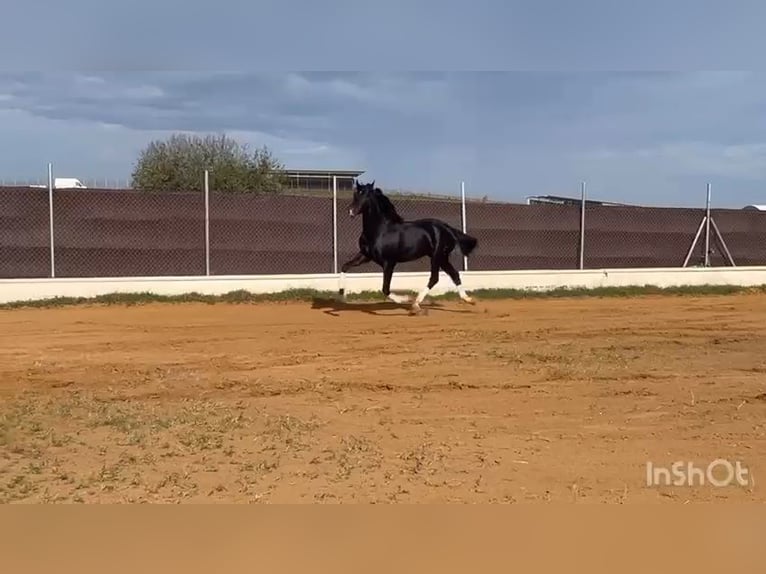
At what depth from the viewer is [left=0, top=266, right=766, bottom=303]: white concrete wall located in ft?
48.6

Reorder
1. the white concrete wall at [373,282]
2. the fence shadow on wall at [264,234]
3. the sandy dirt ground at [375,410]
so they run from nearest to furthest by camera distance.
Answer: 1. the sandy dirt ground at [375,410]
2. the white concrete wall at [373,282]
3. the fence shadow on wall at [264,234]

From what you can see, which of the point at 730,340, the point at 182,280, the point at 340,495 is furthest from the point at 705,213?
the point at 340,495

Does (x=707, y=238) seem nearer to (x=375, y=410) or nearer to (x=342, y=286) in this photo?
(x=342, y=286)

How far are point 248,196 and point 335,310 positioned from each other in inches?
157

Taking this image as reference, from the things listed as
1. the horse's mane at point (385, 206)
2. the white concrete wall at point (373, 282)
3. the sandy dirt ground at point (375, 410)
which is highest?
the horse's mane at point (385, 206)

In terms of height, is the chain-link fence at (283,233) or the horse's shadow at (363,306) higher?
the chain-link fence at (283,233)

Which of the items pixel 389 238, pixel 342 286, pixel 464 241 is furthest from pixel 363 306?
pixel 464 241

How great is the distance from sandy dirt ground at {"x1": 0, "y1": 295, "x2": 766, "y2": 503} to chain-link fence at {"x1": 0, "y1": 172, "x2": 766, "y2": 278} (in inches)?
124

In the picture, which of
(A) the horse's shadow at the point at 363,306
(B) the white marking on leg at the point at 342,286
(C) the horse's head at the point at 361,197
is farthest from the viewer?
(B) the white marking on leg at the point at 342,286

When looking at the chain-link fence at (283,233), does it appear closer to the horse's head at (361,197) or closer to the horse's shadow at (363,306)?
the horse's shadow at (363,306)

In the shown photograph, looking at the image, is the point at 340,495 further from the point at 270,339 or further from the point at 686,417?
the point at 270,339

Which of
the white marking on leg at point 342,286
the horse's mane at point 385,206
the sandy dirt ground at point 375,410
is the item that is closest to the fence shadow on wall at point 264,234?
the white marking on leg at point 342,286

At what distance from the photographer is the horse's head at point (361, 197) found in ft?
43.1

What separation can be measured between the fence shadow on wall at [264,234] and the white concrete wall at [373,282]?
362 mm
